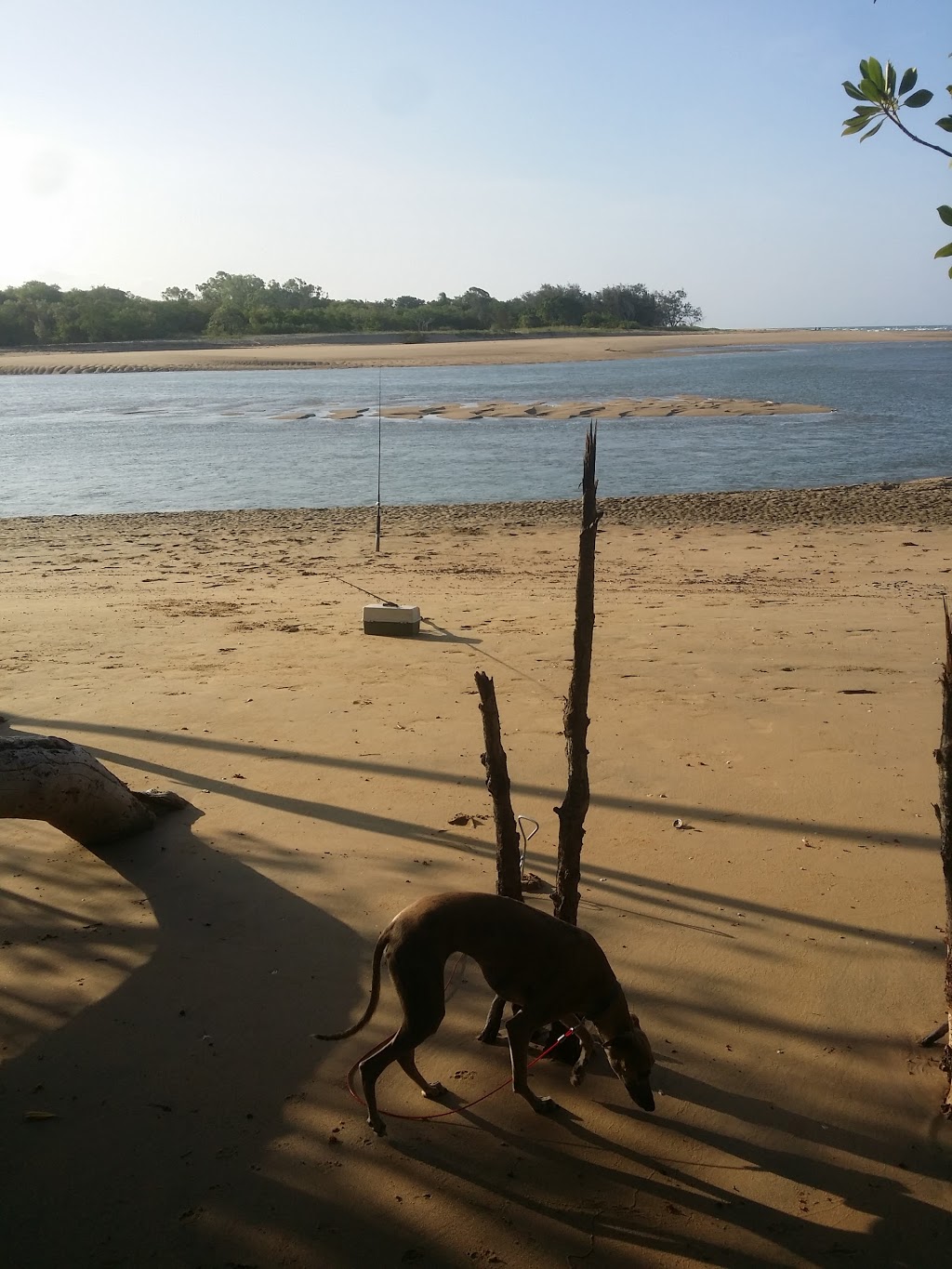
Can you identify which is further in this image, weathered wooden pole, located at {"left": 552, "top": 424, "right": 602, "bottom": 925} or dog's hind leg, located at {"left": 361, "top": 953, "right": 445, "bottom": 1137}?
weathered wooden pole, located at {"left": 552, "top": 424, "right": 602, "bottom": 925}

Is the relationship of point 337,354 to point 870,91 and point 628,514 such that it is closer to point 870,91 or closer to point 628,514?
point 628,514

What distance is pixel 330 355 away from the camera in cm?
6303

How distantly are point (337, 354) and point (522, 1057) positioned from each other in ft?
210

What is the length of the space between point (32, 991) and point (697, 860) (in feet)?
9.33

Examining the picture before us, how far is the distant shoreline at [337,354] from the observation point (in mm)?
58594

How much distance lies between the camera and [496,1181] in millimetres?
2902

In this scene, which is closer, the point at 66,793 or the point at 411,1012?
the point at 411,1012

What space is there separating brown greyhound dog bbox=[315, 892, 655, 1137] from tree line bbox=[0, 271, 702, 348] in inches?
2961

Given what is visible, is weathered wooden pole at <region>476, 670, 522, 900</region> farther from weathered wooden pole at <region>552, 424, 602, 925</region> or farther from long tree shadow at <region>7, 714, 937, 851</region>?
long tree shadow at <region>7, 714, 937, 851</region>

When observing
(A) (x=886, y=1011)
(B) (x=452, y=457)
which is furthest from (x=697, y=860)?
(B) (x=452, y=457)

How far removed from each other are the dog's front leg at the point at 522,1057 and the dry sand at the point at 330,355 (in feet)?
183

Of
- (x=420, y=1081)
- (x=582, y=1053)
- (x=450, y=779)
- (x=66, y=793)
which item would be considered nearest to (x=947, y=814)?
(x=582, y=1053)

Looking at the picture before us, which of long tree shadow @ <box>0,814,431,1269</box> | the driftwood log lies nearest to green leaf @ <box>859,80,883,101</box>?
long tree shadow @ <box>0,814,431,1269</box>

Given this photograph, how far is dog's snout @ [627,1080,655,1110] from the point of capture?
9.73 ft
